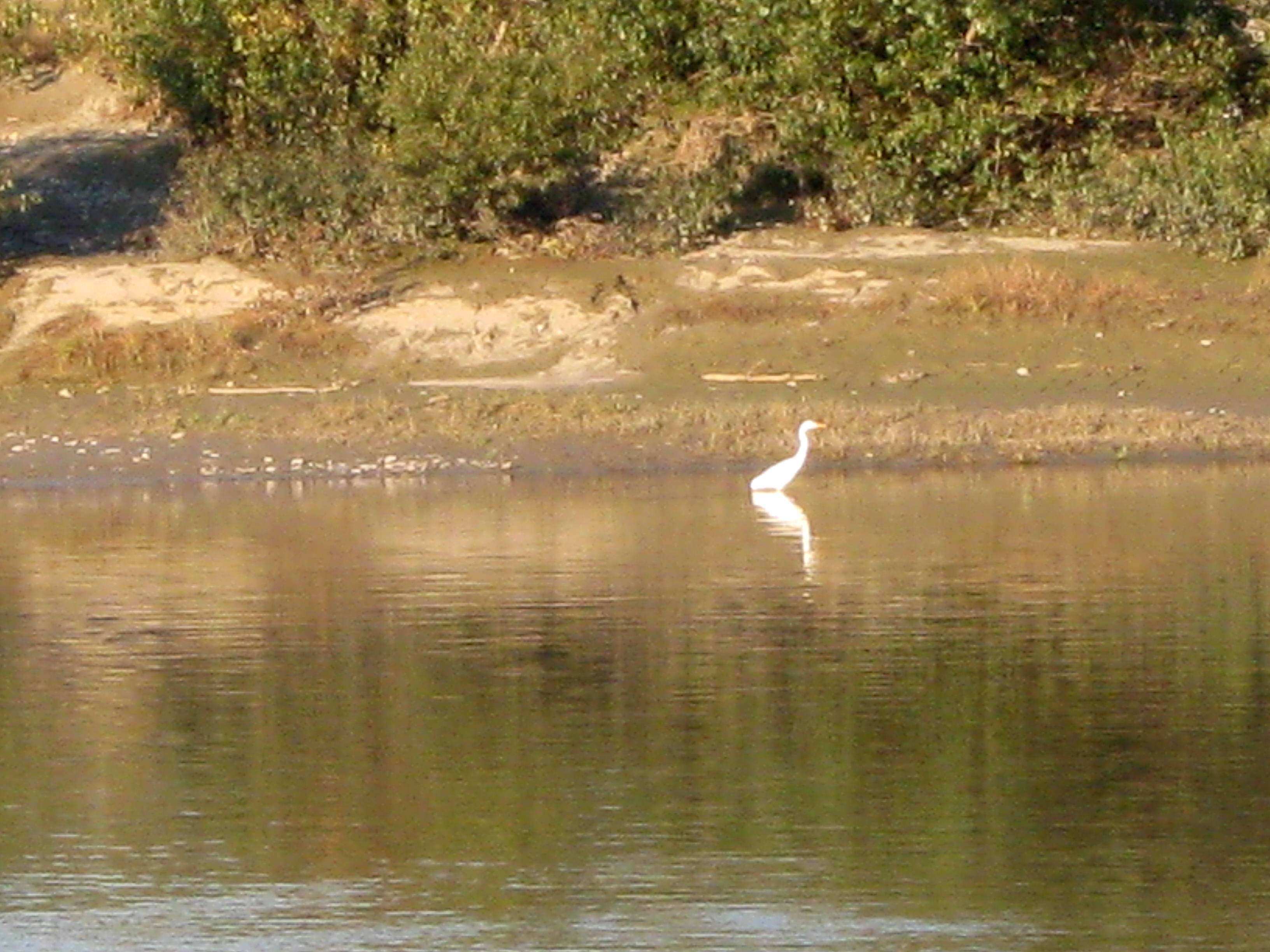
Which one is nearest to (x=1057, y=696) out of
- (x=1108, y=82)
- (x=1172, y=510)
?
(x=1172, y=510)

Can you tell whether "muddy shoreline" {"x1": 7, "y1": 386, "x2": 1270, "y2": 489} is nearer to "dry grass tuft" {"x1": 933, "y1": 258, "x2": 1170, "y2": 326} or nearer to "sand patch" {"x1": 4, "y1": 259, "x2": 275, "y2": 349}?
"dry grass tuft" {"x1": 933, "y1": 258, "x2": 1170, "y2": 326}

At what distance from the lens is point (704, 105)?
27078mm

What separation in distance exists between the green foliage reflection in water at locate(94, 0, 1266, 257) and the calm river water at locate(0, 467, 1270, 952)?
943 centimetres

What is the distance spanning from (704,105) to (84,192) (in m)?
6.93

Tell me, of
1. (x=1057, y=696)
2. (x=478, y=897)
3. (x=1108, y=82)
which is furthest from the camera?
(x=1108, y=82)

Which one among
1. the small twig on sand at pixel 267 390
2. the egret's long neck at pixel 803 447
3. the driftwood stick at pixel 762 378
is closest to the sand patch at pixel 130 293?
the small twig on sand at pixel 267 390

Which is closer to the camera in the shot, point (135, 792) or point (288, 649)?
point (135, 792)

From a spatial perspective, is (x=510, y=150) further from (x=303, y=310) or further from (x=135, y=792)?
(x=135, y=792)

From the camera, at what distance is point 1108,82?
2764 cm

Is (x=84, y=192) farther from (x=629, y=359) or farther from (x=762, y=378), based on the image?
(x=762, y=378)

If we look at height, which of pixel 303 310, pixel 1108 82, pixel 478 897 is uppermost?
pixel 1108 82

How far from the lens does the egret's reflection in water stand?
1564 centimetres

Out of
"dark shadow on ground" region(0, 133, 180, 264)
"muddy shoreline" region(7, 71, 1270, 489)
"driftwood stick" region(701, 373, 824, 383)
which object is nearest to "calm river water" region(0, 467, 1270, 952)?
"muddy shoreline" region(7, 71, 1270, 489)

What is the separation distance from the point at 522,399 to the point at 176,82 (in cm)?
785
